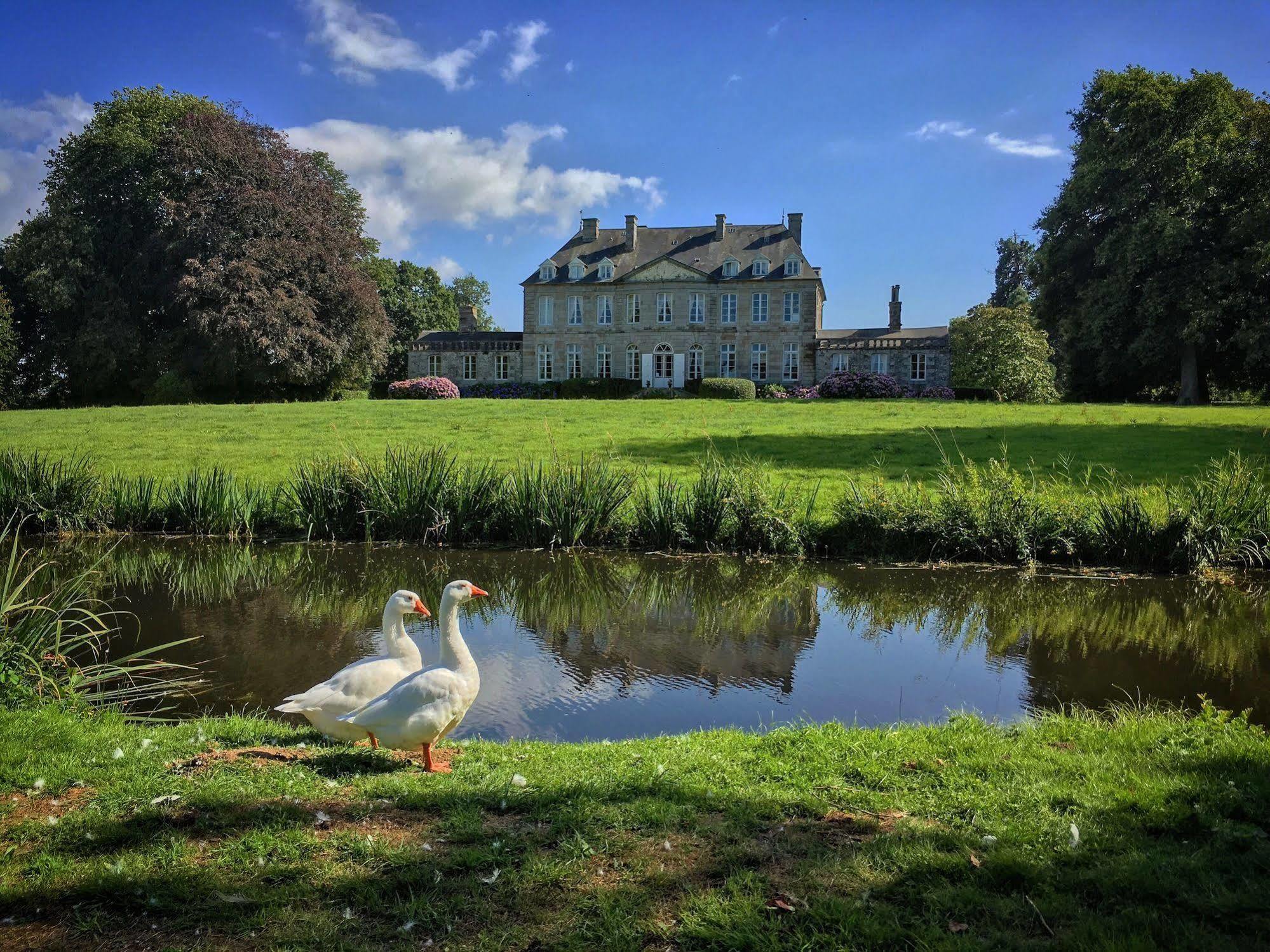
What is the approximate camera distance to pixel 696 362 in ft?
172

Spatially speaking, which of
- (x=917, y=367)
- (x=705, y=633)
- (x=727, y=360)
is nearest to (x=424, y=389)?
(x=727, y=360)

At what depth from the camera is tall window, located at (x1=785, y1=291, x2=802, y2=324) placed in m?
50.2

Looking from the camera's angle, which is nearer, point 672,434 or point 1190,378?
point 672,434

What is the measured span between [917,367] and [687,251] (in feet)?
52.6

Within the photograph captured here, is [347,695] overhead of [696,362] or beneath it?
beneath

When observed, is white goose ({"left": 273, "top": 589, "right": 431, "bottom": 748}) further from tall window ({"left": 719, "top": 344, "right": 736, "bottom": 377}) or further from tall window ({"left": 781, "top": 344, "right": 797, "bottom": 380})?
tall window ({"left": 719, "top": 344, "right": 736, "bottom": 377})

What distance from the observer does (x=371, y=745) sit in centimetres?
471

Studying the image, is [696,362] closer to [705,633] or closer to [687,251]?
[687,251]

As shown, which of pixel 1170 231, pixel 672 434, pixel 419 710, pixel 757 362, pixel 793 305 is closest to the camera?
pixel 419 710

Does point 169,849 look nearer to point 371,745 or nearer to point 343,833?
point 343,833

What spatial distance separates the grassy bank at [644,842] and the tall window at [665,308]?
48.8 metres

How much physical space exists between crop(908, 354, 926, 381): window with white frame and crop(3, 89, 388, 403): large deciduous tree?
29613mm

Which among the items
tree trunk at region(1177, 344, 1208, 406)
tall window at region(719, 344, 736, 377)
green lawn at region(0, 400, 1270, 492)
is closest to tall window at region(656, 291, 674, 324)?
tall window at region(719, 344, 736, 377)

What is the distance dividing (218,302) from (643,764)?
37.9 m
